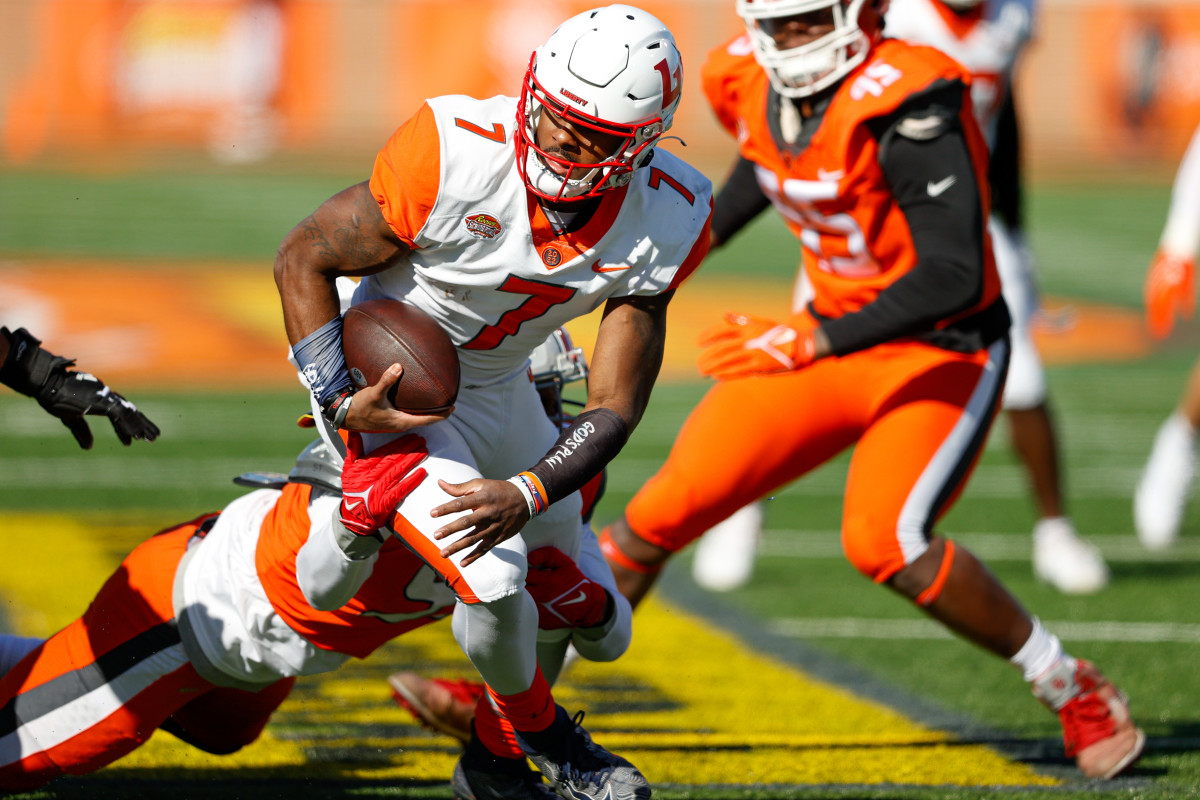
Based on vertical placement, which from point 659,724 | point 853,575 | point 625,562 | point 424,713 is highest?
point 625,562

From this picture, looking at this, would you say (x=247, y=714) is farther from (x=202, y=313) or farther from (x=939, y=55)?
(x=202, y=313)

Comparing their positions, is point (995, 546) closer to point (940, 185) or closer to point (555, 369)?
point (940, 185)

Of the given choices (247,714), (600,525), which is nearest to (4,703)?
(247,714)

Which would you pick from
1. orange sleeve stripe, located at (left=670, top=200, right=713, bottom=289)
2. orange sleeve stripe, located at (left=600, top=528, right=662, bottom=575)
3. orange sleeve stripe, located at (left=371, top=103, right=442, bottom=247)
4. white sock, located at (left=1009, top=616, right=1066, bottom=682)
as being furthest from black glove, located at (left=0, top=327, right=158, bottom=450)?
white sock, located at (left=1009, top=616, right=1066, bottom=682)

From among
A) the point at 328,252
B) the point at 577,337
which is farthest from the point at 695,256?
the point at 577,337

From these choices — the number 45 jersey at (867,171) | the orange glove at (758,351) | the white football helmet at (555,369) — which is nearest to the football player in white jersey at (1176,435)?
the number 45 jersey at (867,171)

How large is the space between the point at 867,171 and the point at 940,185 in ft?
0.64

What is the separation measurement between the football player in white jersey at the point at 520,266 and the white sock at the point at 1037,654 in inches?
47.6

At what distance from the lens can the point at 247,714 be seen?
3.36 m

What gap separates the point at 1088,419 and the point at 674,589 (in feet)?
13.1

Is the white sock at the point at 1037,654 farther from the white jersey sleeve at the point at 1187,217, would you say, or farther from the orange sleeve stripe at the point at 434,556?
the white jersey sleeve at the point at 1187,217

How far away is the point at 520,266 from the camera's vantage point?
2938mm

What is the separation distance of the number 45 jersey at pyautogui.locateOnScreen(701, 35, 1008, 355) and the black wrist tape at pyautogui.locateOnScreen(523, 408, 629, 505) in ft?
3.43

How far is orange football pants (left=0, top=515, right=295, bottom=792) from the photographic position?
10.2 feet
